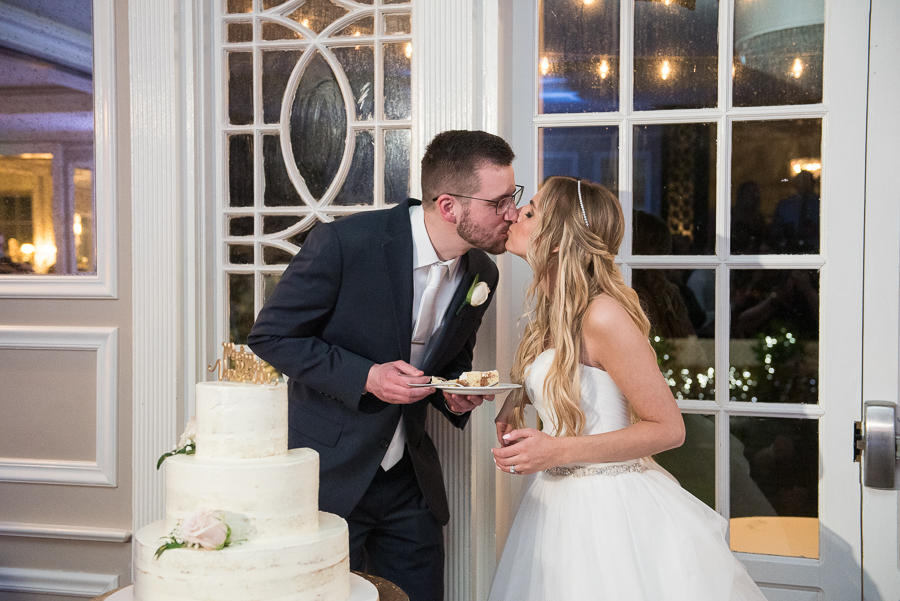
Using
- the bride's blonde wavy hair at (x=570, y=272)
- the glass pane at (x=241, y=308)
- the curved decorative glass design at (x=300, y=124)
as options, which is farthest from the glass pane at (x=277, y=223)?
the bride's blonde wavy hair at (x=570, y=272)

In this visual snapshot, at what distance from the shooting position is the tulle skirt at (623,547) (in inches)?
78.6

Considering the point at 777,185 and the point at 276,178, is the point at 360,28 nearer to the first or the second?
the point at 276,178

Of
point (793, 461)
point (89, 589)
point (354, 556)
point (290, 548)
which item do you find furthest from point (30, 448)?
point (793, 461)

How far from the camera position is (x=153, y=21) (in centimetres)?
304

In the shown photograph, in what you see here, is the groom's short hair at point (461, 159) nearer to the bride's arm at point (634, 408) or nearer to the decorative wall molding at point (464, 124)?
the decorative wall molding at point (464, 124)

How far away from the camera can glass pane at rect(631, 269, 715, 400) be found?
287 centimetres

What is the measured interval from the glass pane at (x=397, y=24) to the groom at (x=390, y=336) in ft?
2.27

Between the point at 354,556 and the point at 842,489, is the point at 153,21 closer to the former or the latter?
the point at 354,556

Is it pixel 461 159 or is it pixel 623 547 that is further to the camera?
pixel 461 159

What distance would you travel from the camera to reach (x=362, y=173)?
3.03 metres

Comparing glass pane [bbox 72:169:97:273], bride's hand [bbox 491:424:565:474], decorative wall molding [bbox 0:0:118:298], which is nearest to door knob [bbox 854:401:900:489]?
bride's hand [bbox 491:424:565:474]

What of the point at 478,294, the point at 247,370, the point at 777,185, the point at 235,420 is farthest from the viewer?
the point at 777,185

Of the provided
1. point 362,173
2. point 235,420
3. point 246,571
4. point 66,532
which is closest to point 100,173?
point 362,173

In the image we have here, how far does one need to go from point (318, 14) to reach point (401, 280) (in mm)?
1384
